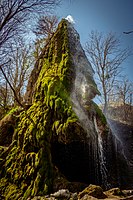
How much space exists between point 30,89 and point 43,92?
366 centimetres

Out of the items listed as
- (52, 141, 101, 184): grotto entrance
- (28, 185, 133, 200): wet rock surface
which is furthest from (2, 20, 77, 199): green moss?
(28, 185, 133, 200): wet rock surface

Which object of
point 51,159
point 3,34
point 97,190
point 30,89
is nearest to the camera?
point 3,34

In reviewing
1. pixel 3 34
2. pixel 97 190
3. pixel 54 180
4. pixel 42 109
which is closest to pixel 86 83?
pixel 42 109

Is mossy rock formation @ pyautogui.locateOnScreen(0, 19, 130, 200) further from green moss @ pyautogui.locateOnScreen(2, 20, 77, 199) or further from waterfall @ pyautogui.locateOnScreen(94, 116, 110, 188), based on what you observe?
waterfall @ pyautogui.locateOnScreen(94, 116, 110, 188)

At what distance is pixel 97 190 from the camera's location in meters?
5.28

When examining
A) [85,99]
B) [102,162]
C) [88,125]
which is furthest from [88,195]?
[85,99]

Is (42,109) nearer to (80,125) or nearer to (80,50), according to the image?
(80,125)

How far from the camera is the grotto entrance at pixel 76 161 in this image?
25.2ft

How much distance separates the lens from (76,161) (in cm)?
791

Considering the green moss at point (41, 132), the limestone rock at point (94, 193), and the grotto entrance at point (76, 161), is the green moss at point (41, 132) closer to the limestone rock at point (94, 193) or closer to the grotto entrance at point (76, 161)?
the grotto entrance at point (76, 161)

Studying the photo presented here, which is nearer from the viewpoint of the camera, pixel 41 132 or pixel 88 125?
pixel 41 132

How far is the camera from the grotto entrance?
768cm

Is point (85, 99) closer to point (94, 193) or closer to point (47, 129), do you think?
point (47, 129)

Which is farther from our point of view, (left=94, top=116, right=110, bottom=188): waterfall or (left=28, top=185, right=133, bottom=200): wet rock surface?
(left=94, top=116, right=110, bottom=188): waterfall
